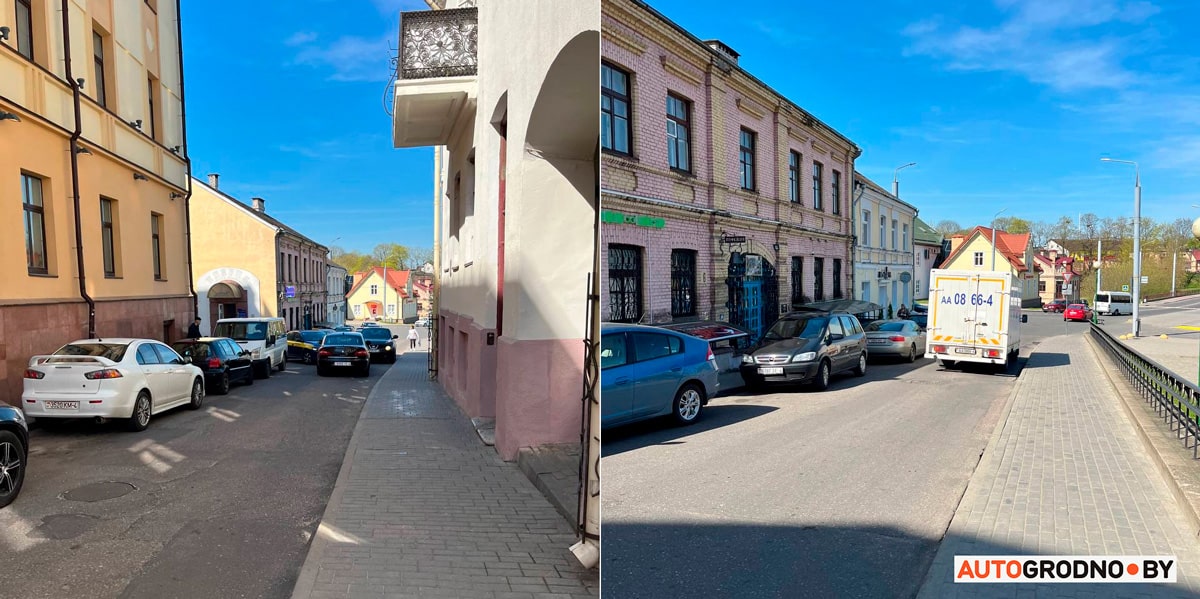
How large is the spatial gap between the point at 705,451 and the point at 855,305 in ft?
3.51

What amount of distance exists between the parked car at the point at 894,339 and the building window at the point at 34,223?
39.2ft

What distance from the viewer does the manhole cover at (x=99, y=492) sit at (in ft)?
18.6

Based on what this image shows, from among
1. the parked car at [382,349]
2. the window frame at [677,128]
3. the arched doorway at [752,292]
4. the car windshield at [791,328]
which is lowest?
the parked car at [382,349]

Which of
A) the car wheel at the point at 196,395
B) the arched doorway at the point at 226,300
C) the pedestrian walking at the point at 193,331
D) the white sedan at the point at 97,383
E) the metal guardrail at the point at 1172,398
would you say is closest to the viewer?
the metal guardrail at the point at 1172,398

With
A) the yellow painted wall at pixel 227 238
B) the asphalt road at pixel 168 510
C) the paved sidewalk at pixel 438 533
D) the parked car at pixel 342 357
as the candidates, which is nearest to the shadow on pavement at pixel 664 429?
the paved sidewalk at pixel 438 533

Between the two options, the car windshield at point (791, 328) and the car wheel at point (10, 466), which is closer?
the car windshield at point (791, 328)

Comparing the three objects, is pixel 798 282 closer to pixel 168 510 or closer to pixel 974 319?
pixel 168 510

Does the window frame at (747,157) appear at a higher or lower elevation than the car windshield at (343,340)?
higher

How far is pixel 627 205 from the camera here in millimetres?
1618

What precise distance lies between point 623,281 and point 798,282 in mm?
980

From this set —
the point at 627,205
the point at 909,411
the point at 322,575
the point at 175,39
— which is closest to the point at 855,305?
the point at 909,411

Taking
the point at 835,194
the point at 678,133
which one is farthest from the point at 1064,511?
the point at 678,133

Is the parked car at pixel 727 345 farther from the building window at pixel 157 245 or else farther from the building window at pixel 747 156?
the building window at pixel 157 245

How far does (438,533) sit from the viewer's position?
4.87 m
